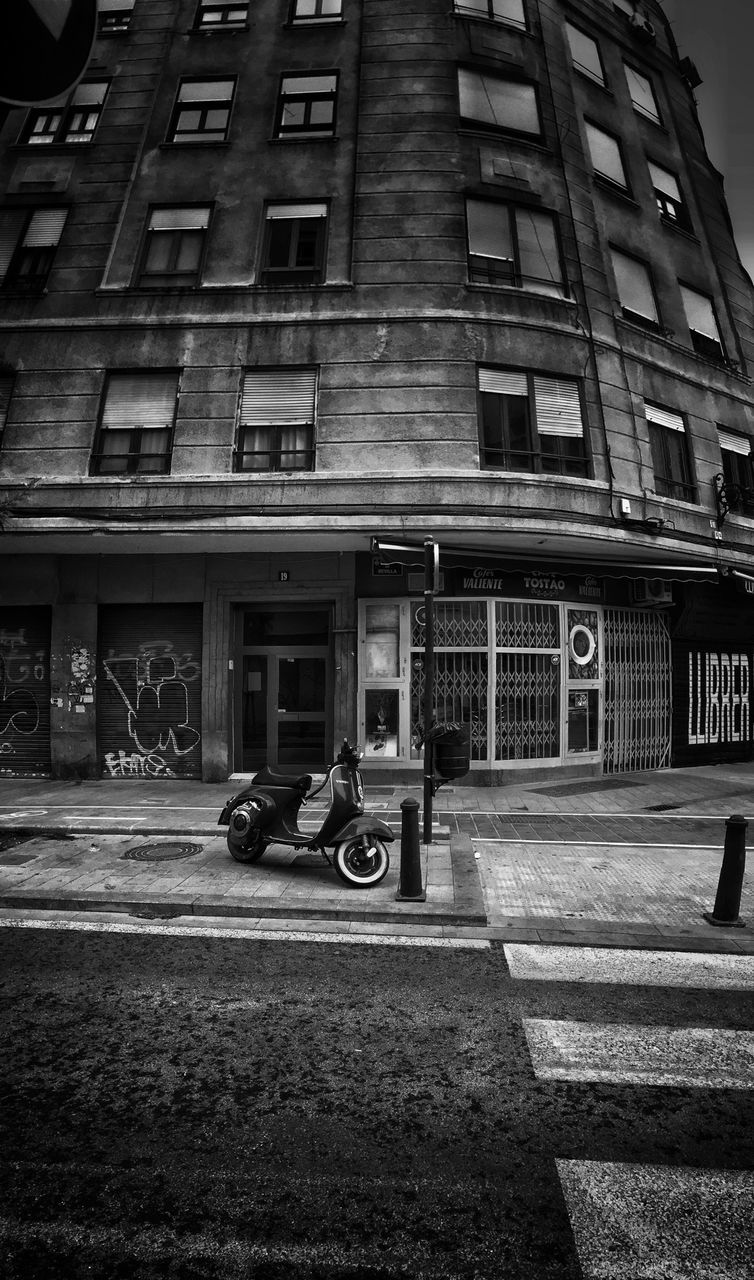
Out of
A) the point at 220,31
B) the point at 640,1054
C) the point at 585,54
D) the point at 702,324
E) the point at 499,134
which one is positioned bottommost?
the point at 640,1054

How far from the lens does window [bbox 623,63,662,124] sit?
16859mm

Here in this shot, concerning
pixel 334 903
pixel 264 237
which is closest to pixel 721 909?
pixel 334 903

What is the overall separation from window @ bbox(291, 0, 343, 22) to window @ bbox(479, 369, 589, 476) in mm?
8949

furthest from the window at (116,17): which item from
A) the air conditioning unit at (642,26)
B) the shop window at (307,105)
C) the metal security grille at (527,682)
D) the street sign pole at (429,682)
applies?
the street sign pole at (429,682)

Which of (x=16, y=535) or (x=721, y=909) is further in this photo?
(x=16, y=535)

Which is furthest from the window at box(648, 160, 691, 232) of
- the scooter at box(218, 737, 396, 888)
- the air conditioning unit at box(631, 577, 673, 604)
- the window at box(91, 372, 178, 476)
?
the scooter at box(218, 737, 396, 888)

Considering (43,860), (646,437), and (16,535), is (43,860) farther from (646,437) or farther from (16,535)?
(646,437)

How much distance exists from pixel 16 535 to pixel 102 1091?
10314mm

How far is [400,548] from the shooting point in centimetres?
1068

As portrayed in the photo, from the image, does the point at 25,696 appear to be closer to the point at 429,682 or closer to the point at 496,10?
the point at 429,682

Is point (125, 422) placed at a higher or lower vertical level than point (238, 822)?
higher

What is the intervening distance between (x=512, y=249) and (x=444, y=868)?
38.6ft

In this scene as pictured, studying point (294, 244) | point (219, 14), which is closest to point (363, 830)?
point (294, 244)

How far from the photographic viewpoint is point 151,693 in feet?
41.8
